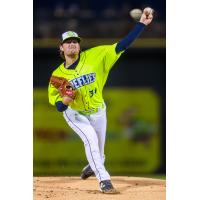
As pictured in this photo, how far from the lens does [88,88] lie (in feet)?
9.35

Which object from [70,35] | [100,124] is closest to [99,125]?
[100,124]

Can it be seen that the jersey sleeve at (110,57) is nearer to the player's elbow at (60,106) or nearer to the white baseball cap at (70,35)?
the white baseball cap at (70,35)

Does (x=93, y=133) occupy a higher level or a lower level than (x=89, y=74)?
lower

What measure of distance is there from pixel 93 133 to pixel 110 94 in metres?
0.20

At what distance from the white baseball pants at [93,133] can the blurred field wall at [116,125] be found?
0.03 meters

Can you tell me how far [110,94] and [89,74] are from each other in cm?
14

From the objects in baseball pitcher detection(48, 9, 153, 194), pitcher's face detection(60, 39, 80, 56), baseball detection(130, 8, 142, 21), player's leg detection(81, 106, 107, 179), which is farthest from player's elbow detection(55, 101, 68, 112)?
baseball detection(130, 8, 142, 21)

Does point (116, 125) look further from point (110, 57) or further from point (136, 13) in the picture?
point (136, 13)

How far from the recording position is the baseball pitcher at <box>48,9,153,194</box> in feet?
9.31

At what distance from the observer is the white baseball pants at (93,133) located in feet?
9.30

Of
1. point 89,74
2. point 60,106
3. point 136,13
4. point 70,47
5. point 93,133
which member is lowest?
point 93,133
